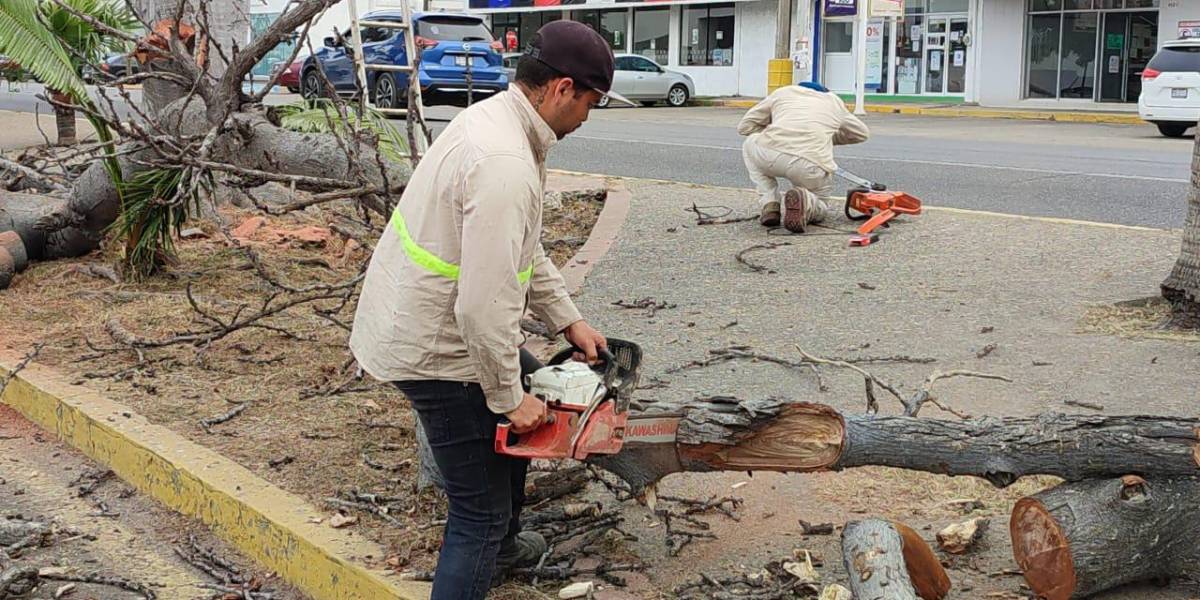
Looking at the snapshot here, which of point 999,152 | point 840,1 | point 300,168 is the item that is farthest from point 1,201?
point 840,1

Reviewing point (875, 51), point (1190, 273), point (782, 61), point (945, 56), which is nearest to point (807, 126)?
point (1190, 273)

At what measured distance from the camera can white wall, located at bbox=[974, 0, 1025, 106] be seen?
29.8 metres

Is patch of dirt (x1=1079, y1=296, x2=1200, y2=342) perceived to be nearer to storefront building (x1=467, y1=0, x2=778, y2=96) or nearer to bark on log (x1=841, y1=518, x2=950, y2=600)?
bark on log (x1=841, y1=518, x2=950, y2=600)

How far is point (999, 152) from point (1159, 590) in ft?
43.6

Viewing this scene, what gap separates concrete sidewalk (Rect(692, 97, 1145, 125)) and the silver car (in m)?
1.06

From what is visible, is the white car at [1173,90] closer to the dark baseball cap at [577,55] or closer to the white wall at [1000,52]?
the white wall at [1000,52]

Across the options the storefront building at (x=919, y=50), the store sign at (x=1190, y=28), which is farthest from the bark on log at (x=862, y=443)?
the storefront building at (x=919, y=50)

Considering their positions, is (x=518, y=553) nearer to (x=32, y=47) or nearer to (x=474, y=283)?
(x=474, y=283)

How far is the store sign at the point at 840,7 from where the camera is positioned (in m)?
30.6

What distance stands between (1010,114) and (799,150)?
60.5 ft

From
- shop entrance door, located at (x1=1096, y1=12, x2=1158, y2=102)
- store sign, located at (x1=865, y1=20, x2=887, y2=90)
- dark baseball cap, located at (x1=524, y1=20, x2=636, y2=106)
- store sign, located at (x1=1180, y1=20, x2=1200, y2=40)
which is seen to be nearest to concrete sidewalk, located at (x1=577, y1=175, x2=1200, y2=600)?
dark baseball cap, located at (x1=524, y1=20, x2=636, y2=106)

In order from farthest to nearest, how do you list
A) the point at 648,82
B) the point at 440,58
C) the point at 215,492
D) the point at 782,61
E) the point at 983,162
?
the point at 648,82 → the point at 782,61 → the point at 440,58 → the point at 983,162 → the point at 215,492

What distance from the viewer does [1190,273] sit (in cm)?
635

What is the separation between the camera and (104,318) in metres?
6.86
